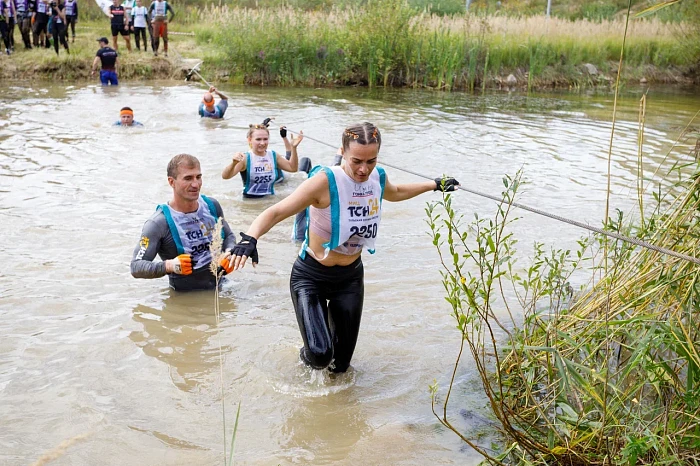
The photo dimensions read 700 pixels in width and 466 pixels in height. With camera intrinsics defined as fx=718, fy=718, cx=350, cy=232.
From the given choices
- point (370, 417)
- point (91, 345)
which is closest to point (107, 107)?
point (91, 345)

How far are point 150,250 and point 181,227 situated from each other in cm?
32

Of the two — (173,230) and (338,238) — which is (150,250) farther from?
(338,238)

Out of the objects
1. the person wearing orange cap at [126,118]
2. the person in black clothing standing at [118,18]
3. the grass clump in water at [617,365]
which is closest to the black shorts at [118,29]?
the person in black clothing standing at [118,18]

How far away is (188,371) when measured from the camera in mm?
5141

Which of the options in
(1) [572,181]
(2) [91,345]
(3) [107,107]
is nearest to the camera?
(2) [91,345]

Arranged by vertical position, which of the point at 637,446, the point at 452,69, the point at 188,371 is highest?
the point at 452,69

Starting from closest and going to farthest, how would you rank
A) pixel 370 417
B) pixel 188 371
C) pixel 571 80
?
pixel 370 417 < pixel 188 371 < pixel 571 80

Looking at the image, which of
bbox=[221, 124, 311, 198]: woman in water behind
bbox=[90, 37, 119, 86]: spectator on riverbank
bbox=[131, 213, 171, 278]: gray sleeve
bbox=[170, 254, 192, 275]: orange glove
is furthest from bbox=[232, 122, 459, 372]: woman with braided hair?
bbox=[90, 37, 119, 86]: spectator on riverbank

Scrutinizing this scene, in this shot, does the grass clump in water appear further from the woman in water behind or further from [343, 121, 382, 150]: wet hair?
the woman in water behind

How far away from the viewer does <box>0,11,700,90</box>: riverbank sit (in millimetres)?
20281

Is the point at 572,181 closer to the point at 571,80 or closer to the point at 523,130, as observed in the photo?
the point at 523,130

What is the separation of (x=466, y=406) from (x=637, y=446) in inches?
68.3

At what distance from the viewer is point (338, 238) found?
4.57 m

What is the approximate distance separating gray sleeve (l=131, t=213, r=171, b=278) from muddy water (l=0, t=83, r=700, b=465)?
1.78ft
